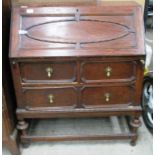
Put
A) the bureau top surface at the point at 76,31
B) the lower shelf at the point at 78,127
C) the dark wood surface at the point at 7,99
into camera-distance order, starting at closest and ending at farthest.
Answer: the bureau top surface at the point at 76,31, the dark wood surface at the point at 7,99, the lower shelf at the point at 78,127

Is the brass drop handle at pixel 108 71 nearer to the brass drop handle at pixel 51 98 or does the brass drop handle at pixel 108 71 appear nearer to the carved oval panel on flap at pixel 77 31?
the carved oval panel on flap at pixel 77 31

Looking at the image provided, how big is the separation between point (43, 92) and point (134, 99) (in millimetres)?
623

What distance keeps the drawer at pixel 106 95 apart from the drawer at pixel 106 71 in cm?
8

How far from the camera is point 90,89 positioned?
1.62 meters

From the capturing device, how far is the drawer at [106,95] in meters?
1.62

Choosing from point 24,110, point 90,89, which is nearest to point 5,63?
point 24,110

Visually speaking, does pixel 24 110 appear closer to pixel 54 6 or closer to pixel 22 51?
pixel 22 51

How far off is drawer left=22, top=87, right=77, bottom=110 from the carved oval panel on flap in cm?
33

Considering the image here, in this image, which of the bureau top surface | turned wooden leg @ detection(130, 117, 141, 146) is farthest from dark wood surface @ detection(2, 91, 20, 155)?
turned wooden leg @ detection(130, 117, 141, 146)

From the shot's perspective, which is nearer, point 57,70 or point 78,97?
point 57,70

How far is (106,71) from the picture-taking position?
155cm

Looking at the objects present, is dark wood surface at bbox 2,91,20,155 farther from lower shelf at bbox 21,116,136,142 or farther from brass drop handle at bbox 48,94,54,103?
brass drop handle at bbox 48,94,54,103

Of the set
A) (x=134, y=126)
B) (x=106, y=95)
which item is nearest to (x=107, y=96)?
(x=106, y=95)

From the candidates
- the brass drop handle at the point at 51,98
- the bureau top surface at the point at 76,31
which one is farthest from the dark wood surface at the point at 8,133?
the bureau top surface at the point at 76,31
